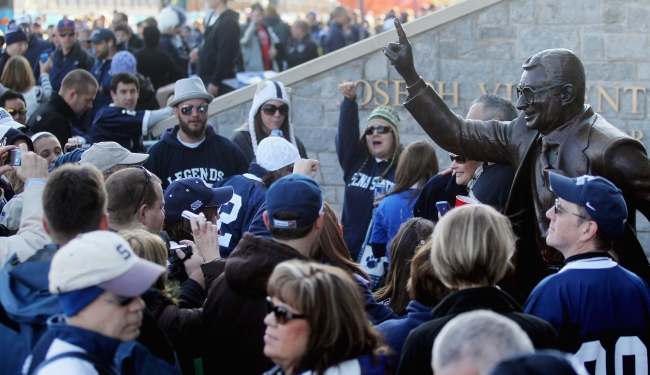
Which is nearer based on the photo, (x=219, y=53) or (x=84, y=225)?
(x=84, y=225)

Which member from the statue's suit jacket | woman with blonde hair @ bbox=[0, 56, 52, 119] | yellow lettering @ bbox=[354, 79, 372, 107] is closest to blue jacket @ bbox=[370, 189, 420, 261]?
the statue's suit jacket

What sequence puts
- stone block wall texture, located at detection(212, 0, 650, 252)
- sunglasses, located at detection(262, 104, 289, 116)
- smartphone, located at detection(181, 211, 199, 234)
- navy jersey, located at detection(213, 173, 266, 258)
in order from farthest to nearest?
stone block wall texture, located at detection(212, 0, 650, 252)
sunglasses, located at detection(262, 104, 289, 116)
navy jersey, located at detection(213, 173, 266, 258)
smartphone, located at detection(181, 211, 199, 234)

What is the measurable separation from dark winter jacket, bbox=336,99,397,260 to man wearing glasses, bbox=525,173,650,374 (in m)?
3.53

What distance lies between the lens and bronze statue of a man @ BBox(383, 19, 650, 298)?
12.3 ft

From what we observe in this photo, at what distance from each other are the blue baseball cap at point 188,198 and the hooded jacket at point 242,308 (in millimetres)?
1211

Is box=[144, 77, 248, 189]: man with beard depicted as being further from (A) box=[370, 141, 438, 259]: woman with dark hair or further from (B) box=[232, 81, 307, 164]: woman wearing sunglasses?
(A) box=[370, 141, 438, 259]: woman with dark hair

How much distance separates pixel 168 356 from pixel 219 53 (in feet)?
26.6

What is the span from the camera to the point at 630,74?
29.8ft

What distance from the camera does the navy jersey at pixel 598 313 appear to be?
3.23 meters

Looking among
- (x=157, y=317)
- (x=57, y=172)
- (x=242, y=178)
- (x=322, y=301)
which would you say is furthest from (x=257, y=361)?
(x=242, y=178)

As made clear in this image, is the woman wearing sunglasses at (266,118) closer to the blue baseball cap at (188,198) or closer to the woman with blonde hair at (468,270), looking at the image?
the blue baseball cap at (188,198)

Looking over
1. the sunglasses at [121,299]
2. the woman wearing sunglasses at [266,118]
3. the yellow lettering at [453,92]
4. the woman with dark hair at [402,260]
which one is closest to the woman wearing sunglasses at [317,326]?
the sunglasses at [121,299]

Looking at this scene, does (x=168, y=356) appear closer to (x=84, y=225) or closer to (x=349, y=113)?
(x=84, y=225)

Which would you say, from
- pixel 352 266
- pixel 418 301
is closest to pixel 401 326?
pixel 418 301
